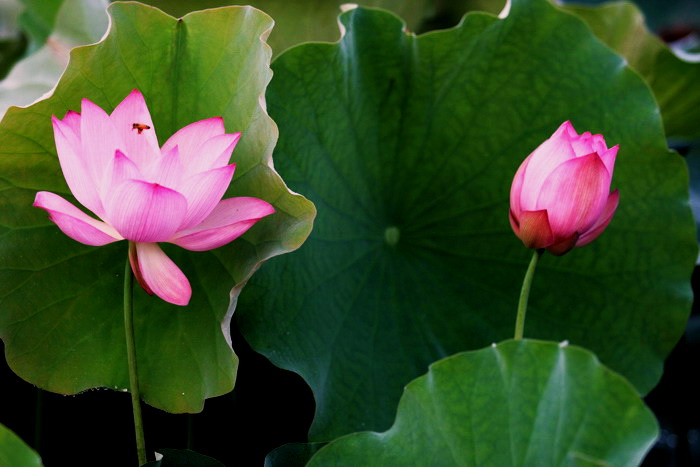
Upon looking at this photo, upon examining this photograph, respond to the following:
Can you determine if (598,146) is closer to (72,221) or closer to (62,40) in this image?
(72,221)

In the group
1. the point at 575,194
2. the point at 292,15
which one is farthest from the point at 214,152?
the point at 292,15

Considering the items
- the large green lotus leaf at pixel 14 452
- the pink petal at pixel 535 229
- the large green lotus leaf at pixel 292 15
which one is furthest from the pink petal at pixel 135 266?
the large green lotus leaf at pixel 292 15

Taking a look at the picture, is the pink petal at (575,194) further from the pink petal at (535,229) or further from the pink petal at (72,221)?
the pink petal at (72,221)

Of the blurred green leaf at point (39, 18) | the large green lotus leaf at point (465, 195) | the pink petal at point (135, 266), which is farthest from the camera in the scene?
the blurred green leaf at point (39, 18)

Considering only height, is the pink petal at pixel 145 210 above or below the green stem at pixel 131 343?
above

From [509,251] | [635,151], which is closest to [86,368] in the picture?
[509,251]
